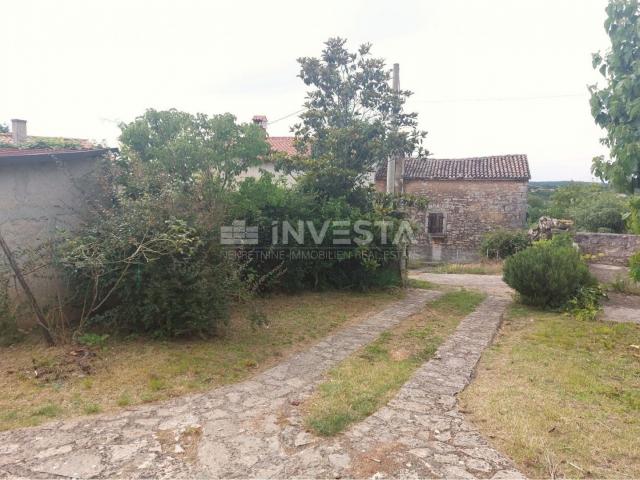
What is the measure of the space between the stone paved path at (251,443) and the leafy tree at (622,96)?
2.74 meters

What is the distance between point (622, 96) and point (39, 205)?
7345 mm

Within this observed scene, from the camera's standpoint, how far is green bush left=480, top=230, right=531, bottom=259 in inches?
742

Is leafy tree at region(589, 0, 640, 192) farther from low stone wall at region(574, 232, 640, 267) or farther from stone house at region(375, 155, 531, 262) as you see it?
stone house at region(375, 155, 531, 262)

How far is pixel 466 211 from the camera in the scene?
73.2 ft

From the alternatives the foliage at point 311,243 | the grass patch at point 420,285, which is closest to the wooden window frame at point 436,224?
the grass patch at point 420,285

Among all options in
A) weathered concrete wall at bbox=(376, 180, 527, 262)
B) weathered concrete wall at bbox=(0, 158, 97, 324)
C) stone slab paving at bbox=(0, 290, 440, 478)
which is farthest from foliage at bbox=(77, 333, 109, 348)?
weathered concrete wall at bbox=(376, 180, 527, 262)

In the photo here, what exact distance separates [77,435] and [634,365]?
612cm

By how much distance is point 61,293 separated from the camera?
6.35m

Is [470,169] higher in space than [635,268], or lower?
higher

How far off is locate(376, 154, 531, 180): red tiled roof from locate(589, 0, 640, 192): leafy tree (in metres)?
17.0

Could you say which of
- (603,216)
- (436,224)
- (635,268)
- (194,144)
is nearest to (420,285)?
(635,268)

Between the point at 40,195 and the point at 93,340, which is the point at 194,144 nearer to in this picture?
the point at 40,195

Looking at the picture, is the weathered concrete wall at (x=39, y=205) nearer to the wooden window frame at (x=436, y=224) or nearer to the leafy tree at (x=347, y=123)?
the leafy tree at (x=347, y=123)

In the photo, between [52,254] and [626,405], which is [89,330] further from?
[626,405]
